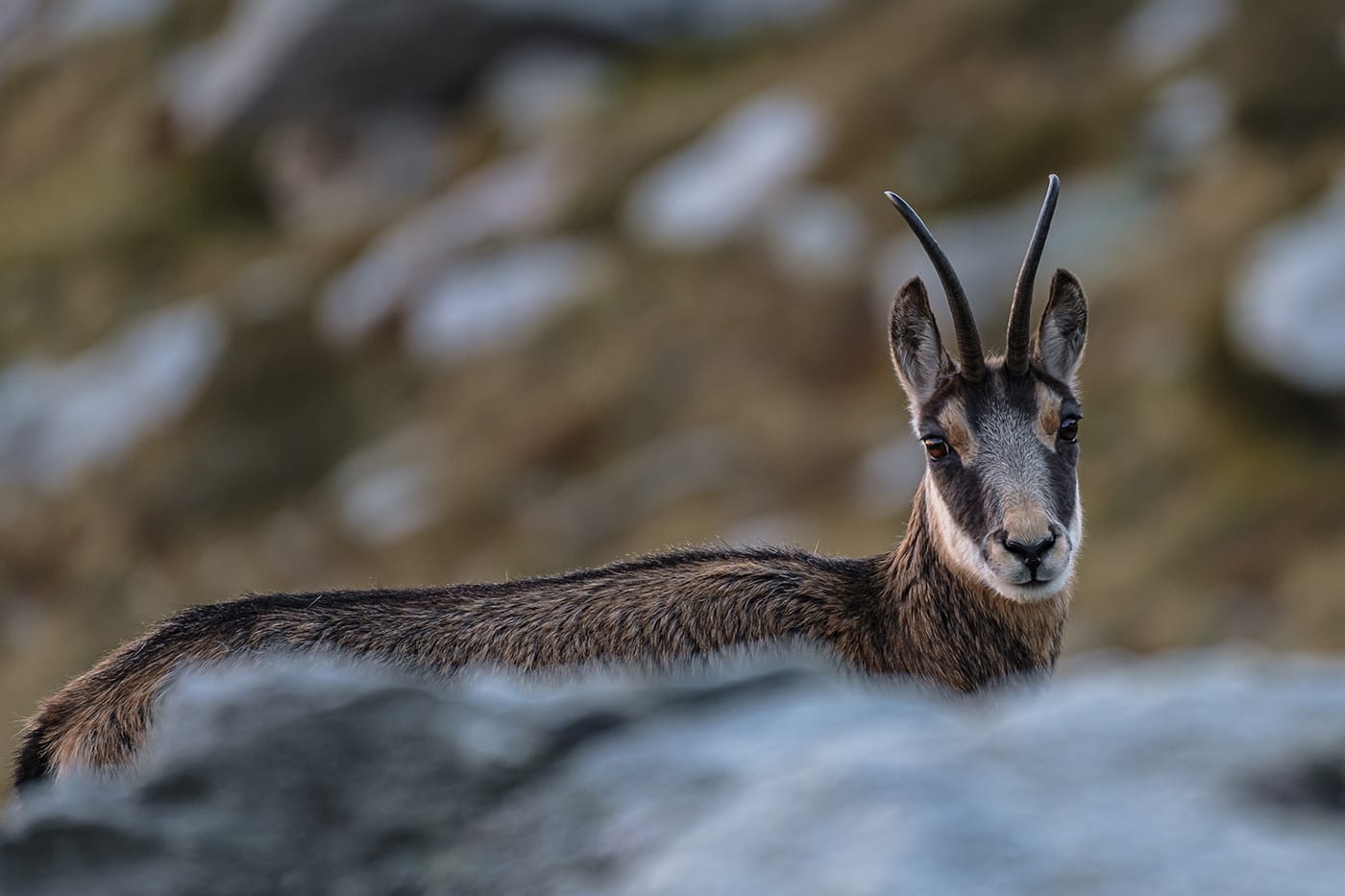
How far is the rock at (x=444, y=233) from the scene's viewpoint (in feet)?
161

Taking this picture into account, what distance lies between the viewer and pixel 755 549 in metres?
12.0

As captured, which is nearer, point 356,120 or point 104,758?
point 104,758

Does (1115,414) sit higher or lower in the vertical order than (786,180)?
lower

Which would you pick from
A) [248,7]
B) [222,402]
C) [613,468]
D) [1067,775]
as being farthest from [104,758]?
[248,7]

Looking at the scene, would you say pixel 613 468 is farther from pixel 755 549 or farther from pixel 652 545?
pixel 755 549

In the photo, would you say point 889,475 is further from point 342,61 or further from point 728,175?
point 342,61

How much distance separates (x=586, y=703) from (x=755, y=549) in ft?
18.5

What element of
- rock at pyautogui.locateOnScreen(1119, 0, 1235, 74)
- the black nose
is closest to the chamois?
the black nose

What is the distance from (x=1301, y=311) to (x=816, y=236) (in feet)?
46.9

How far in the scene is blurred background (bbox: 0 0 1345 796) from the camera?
31188mm

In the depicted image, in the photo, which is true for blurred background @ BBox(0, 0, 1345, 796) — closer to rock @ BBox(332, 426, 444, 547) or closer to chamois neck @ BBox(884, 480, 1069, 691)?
rock @ BBox(332, 426, 444, 547)

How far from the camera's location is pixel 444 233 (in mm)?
49719

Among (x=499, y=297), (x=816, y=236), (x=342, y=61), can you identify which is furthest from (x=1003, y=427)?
(x=342, y=61)

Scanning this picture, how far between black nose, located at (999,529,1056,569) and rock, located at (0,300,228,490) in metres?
42.1
